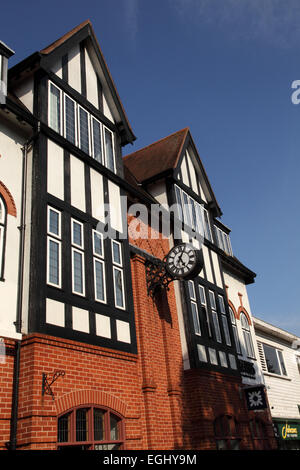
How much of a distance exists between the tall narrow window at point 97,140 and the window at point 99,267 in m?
2.80

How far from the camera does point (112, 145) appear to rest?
14594mm

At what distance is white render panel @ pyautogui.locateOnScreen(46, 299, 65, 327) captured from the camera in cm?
939

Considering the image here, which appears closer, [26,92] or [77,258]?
[77,258]

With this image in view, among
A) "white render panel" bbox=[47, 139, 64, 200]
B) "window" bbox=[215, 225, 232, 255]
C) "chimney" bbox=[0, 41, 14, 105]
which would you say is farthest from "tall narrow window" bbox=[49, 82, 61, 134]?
"window" bbox=[215, 225, 232, 255]

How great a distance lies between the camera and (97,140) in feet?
45.2

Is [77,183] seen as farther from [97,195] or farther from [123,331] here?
[123,331]

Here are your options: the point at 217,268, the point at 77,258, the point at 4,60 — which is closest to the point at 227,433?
the point at 217,268

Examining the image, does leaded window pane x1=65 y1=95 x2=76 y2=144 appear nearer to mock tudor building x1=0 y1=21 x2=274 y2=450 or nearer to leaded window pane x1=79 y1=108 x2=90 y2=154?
mock tudor building x1=0 y1=21 x2=274 y2=450

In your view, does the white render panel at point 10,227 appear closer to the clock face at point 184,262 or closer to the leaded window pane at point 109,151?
the leaded window pane at point 109,151

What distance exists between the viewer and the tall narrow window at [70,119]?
40.9ft

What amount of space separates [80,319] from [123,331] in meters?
1.70

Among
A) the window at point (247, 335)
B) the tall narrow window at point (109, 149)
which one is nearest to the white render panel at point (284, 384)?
the window at point (247, 335)
